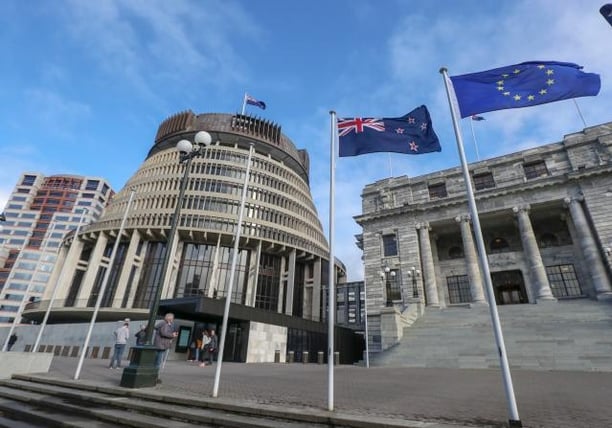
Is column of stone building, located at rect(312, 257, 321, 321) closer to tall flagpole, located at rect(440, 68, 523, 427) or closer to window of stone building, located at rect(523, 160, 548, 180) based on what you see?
window of stone building, located at rect(523, 160, 548, 180)

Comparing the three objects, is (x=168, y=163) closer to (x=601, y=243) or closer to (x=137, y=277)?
(x=137, y=277)

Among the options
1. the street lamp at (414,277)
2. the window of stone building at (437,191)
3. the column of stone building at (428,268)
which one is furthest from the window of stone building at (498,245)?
the street lamp at (414,277)

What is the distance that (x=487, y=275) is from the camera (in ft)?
20.2

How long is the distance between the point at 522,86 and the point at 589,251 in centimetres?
2407

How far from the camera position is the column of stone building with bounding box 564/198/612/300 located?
22.8 meters

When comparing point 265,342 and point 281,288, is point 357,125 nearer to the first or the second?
point 265,342

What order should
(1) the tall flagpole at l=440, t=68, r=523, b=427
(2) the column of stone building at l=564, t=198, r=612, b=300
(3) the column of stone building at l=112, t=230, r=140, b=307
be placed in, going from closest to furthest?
(1) the tall flagpole at l=440, t=68, r=523, b=427, (2) the column of stone building at l=564, t=198, r=612, b=300, (3) the column of stone building at l=112, t=230, r=140, b=307

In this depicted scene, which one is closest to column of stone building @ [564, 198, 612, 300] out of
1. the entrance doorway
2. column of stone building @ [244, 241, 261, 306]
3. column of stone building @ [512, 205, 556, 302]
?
column of stone building @ [512, 205, 556, 302]

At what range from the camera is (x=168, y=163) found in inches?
2243

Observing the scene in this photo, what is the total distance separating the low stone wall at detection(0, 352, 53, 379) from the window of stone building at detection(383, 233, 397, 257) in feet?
93.5

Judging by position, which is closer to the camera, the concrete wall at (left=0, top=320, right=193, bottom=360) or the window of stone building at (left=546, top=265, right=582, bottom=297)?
the concrete wall at (left=0, top=320, right=193, bottom=360)

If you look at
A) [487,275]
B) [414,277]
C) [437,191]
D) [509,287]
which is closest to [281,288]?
[414,277]

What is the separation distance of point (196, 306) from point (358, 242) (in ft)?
85.3

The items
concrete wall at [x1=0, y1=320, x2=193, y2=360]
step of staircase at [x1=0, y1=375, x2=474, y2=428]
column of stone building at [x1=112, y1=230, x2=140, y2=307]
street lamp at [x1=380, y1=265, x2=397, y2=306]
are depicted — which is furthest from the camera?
column of stone building at [x1=112, y1=230, x2=140, y2=307]
